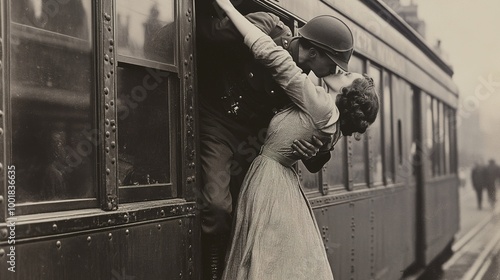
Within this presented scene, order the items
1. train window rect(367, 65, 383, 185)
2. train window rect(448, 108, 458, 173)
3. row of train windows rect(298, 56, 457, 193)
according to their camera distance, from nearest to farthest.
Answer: row of train windows rect(298, 56, 457, 193) < train window rect(367, 65, 383, 185) < train window rect(448, 108, 458, 173)

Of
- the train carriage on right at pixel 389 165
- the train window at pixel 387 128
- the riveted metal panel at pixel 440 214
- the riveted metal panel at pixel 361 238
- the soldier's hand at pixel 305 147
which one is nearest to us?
the soldier's hand at pixel 305 147

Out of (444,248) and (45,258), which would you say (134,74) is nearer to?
(45,258)

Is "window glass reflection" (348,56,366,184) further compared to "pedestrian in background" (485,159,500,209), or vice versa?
"pedestrian in background" (485,159,500,209)

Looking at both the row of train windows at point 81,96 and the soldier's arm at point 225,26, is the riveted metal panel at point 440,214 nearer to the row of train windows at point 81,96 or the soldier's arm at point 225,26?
the soldier's arm at point 225,26

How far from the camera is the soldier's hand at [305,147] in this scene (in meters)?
3.28

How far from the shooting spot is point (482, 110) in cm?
1130

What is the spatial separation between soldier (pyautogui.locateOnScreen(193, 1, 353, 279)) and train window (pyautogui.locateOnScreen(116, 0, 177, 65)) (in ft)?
1.10

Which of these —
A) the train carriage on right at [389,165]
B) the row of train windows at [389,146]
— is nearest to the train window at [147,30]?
the train carriage on right at [389,165]

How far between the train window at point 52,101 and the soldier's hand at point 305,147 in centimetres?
109

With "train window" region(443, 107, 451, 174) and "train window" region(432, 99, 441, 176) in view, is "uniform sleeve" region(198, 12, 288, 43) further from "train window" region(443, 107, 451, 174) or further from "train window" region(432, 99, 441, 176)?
"train window" region(443, 107, 451, 174)

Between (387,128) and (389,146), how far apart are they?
239mm

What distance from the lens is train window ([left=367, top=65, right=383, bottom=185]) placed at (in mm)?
6527

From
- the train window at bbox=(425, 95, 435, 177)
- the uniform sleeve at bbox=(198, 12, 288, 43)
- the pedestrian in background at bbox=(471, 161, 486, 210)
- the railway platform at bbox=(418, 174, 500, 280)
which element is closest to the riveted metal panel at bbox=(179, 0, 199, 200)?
the uniform sleeve at bbox=(198, 12, 288, 43)

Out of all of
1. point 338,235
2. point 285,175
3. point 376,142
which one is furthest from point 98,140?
point 376,142
